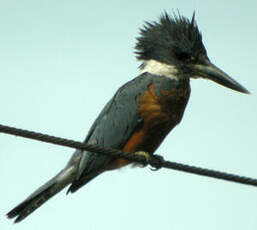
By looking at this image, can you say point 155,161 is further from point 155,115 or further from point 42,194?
point 42,194

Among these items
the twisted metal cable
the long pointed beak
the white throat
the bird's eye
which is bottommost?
the twisted metal cable

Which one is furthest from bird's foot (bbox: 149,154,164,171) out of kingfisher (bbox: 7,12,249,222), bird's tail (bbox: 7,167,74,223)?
bird's tail (bbox: 7,167,74,223)

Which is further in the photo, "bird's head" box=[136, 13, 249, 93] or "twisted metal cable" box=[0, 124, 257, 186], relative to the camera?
"bird's head" box=[136, 13, 249, 93]

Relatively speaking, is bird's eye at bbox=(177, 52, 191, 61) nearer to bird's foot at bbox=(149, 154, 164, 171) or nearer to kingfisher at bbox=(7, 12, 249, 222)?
kingfisher at bbox=(7, 12, 249, 222)

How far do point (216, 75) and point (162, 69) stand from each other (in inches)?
21.5

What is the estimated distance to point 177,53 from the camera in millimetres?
5441

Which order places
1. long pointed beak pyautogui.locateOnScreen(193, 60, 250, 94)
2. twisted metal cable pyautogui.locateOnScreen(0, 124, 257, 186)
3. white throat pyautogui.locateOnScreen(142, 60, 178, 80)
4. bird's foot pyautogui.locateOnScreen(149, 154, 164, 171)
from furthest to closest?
Result: white throat pyautogui.locateOnScreen(142, 60, 178, 80) → long pointed beak pyautogui.locateOnScreen(193, 60, 250, 94) → bird's foot pyautogui.locateOnScreen(149, 154, 164, 171) → twisted metal cable pyautogui.locateOnScreen(0, 124, 257, 186)

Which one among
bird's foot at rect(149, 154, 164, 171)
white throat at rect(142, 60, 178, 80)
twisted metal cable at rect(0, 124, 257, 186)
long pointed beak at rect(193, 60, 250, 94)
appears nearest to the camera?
twisted metal cable at rect(0, 124, 257, 186)

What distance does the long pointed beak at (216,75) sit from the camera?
16.9 feet

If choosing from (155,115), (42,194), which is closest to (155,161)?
(155,115)

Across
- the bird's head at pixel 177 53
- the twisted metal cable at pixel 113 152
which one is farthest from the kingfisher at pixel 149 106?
the twisted metal cable at pixel 113 152

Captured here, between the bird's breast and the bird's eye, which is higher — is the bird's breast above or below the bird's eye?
below

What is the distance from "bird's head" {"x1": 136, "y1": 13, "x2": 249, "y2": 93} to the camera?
207 inches

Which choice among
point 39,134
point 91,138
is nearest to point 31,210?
point 91,138
